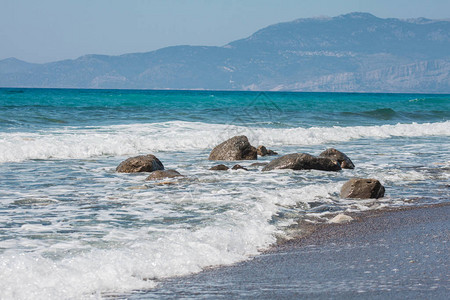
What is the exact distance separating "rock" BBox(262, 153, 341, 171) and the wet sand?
5024 millimetres

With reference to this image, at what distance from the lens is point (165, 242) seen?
211 inches

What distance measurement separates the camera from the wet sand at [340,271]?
13.3 ft

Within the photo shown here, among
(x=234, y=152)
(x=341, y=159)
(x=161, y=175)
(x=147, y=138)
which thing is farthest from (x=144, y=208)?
(x=147, y=138)

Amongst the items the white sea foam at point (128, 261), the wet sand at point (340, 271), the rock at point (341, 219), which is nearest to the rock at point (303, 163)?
the rock at point (341, 219)

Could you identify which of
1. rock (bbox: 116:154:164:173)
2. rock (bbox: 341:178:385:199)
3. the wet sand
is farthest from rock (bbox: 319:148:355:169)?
the wet sand

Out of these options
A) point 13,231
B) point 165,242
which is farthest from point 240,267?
point 13,231

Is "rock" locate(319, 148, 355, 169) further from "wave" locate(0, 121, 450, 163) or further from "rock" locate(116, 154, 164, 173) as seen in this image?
"wave" locate(0, 121, 450, 163)

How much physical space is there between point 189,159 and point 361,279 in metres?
9.86

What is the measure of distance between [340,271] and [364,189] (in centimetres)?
401

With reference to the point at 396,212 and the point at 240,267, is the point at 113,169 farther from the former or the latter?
the point at 240,267

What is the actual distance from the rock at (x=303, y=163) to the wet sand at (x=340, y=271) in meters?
5.02

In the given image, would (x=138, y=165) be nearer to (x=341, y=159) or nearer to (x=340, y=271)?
(x=341, y=159)

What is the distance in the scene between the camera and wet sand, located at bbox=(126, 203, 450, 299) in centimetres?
404

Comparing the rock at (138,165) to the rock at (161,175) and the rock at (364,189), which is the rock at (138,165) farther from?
the rock at (364,189)
